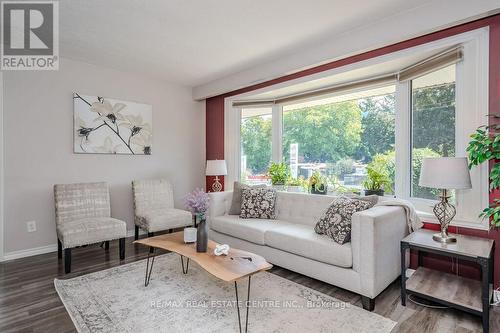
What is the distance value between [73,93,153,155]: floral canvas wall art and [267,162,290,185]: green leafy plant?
2080mm

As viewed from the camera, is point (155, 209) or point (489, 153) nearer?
point (489, 153)

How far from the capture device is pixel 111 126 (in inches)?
161

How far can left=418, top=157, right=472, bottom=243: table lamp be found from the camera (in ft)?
7.04

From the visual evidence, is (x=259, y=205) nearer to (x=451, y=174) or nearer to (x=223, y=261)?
(x=223, y=261)

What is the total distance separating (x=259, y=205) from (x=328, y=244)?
1.25 m

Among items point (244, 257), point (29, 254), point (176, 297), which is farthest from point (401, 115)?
point (29, 254)

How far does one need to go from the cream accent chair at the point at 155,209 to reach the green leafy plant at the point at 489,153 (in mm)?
3310

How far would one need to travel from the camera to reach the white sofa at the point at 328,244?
220 cm

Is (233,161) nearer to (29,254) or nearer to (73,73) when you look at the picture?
(73,73)

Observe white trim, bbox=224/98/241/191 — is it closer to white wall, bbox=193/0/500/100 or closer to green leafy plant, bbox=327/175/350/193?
white wall, bbox=193/0/500/100

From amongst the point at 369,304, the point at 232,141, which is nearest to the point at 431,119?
the point at 369,304

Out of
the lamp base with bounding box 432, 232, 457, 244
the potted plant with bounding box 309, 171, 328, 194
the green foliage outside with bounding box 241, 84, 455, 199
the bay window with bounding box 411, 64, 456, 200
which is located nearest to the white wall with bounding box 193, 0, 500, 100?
the bay window with bounding box 411, 64, 456, 200

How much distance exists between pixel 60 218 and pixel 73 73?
1.98m

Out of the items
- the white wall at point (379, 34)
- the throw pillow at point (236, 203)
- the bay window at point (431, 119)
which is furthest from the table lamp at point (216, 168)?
the bay window at point (431, 119)
